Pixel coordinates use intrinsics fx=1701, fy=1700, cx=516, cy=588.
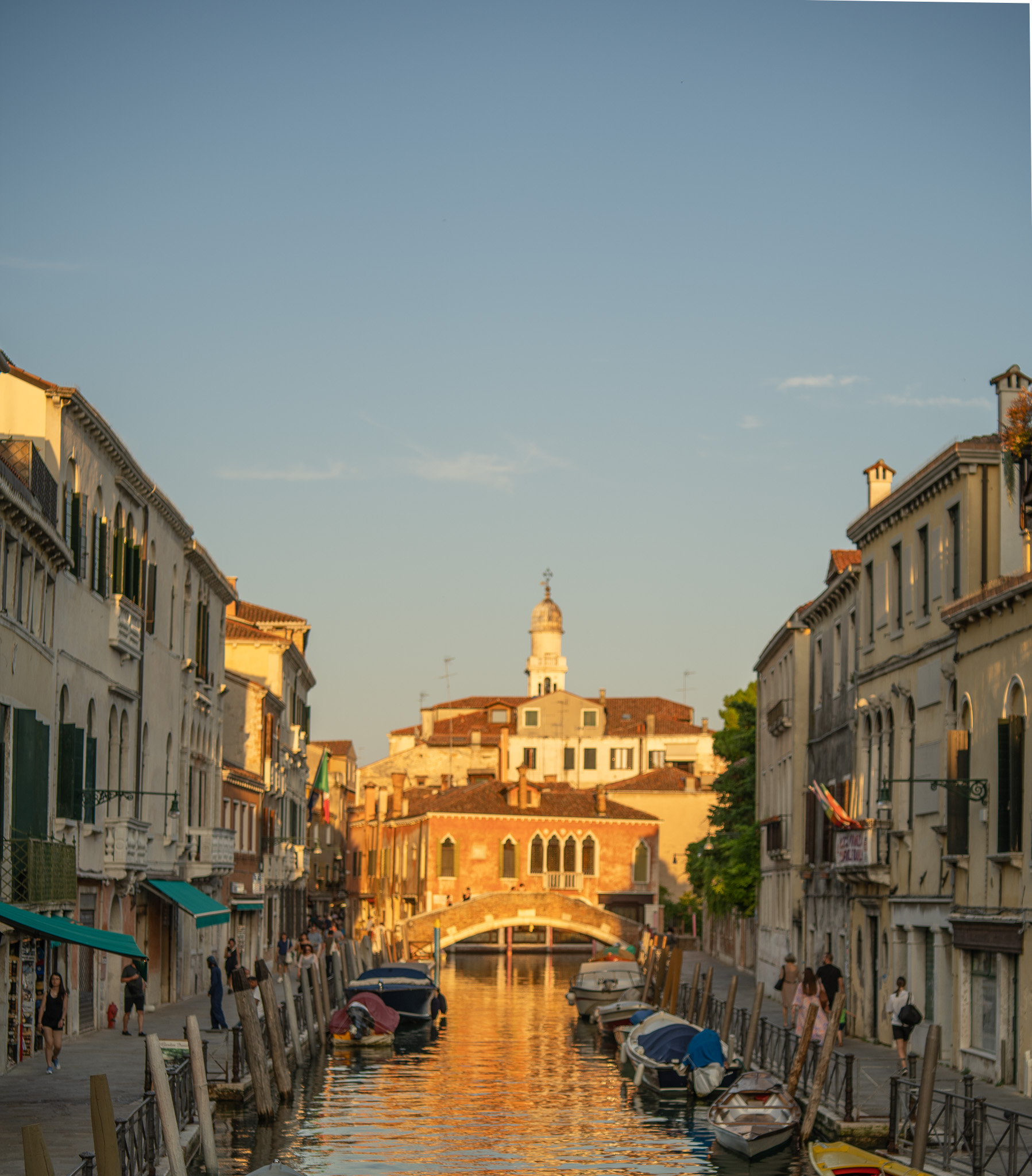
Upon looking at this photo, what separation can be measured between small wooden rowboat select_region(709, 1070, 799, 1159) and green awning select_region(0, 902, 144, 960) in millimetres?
7311

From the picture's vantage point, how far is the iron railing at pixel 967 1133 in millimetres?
15078

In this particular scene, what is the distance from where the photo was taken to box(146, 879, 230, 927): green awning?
31703 mm

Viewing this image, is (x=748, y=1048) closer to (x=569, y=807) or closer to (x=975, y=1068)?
(x=975, y=1068)

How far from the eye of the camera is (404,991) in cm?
3919

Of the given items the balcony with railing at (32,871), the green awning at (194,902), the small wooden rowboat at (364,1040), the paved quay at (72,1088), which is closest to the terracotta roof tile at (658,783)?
the small wooden rowboat at (364,1040)

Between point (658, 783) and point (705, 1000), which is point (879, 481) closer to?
point (705, 1000)

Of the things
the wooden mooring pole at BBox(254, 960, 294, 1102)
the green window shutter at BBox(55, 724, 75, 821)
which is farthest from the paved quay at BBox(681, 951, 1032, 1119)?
the green window shutter at BBox(55, 724, 75, 821)

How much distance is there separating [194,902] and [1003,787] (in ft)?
55.0

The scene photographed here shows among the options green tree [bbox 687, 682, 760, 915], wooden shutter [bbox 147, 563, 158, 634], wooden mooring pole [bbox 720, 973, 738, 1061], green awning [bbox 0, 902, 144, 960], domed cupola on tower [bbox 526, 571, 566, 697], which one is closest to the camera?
green awning [bbox 0, 902, 144, 960]

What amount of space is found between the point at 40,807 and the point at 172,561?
12.3 meters

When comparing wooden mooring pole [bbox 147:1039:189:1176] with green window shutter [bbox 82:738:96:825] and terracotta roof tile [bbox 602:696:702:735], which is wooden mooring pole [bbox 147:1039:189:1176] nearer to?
green window shutter [bbox 82:738:96:825]

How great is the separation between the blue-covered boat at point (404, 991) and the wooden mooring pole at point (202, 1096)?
18.8m

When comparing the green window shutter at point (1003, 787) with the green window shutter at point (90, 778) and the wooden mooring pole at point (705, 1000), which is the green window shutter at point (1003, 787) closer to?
the wooden mooring pole at point (705, 1000)

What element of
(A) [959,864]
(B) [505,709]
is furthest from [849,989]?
(B) [505,709]
